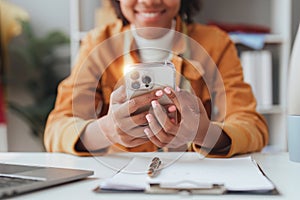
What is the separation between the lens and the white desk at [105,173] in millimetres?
482

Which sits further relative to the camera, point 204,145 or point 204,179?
point 204,145

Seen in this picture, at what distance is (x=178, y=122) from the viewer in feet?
2.10

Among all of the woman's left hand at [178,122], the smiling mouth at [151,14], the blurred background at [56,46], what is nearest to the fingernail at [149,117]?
the woman's left hand at [178,122]

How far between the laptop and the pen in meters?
0.07

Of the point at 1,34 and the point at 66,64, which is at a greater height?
the point at 1,34

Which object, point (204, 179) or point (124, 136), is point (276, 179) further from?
point (124, 136)

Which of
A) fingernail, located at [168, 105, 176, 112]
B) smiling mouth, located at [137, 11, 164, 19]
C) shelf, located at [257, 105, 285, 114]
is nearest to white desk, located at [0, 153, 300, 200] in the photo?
fingernail, located at [168, 105, 176, 112]

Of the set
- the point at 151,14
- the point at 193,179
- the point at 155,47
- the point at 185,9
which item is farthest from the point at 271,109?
the point at 193,179

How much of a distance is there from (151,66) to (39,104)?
4.58 feet

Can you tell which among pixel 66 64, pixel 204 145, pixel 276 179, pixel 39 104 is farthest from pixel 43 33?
pixel 276 179

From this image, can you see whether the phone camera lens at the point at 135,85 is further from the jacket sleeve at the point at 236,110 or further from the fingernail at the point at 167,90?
the jacket sleeve at the point at 236,110

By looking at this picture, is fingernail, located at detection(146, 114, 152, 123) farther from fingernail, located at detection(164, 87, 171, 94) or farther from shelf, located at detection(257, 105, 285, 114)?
shelf, located at detection(257, 105, 285, 114)

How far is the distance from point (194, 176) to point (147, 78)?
0.43 ft

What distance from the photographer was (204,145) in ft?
2.36
